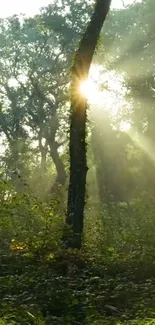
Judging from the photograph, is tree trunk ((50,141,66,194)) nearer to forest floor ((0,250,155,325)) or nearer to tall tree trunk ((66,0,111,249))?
tall tree trunk ((66,0,111,249))

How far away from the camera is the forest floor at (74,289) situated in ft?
19.2

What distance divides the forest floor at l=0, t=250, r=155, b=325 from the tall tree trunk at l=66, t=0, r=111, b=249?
1535 mm

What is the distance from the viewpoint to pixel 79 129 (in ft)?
38.2

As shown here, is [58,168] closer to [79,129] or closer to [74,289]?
[79,129]

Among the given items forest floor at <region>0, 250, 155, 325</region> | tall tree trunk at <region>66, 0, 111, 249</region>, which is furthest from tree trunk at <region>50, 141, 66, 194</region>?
forest floor at <region>0, 250, 155, 325</region>

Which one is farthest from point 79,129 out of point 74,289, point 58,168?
point 58,168

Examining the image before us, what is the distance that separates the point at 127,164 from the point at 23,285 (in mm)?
38270

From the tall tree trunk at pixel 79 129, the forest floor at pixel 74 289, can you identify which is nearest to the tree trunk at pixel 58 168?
the tall tree trunk at pixel 79 129

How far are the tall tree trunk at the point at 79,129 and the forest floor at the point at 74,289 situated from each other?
60.4 inches

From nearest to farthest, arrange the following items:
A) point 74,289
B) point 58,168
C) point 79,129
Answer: point 74,289 < point 79,129 < point 58,168

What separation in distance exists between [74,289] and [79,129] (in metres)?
5.18

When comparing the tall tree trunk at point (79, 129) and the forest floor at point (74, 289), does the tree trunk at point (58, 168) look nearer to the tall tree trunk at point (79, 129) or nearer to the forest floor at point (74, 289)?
the tall tree trunk at point (79, 129)

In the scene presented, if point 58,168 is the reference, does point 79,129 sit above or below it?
below

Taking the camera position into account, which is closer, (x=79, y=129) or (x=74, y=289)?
(x=74, y=289)
